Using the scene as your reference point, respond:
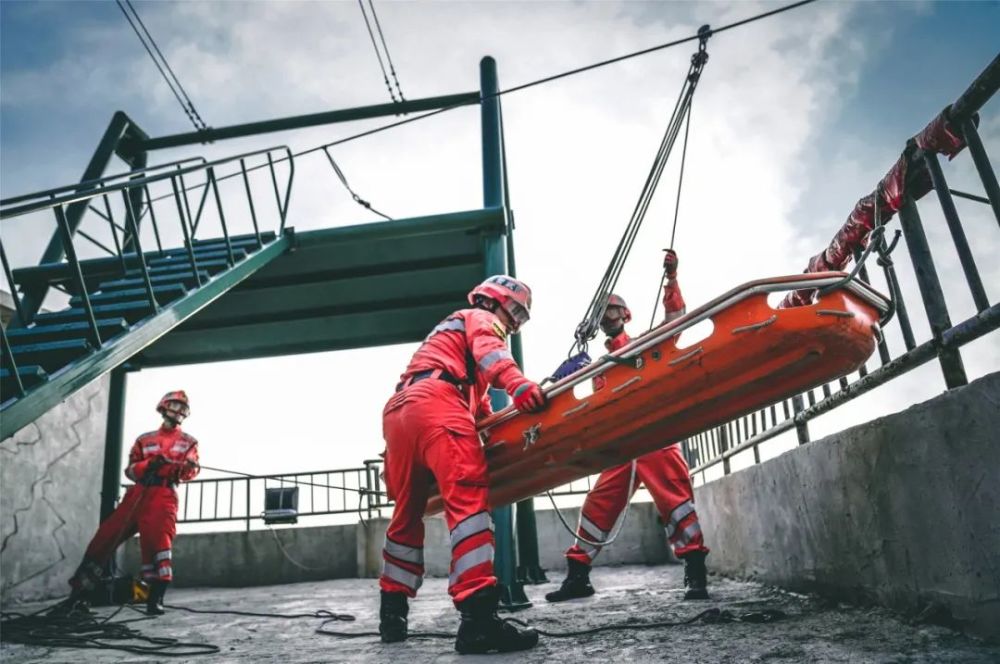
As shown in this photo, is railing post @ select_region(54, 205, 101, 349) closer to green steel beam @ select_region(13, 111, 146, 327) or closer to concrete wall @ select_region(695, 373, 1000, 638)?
green steel beam @ select_region(13, 111, 146, 327)

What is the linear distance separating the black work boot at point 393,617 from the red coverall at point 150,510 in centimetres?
359

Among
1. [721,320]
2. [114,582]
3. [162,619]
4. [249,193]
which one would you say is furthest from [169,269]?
[721,320]

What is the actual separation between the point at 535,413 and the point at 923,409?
1.60 metres

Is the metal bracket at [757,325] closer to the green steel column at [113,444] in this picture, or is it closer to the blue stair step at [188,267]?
the blue stair step at [188,267]

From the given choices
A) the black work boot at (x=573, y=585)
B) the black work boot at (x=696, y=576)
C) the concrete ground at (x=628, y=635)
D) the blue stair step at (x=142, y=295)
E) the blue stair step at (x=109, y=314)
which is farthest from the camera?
the blue stair step at (x=142, y=295)

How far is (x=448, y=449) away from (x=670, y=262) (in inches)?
92.3

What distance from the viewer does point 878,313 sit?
96.1 inches

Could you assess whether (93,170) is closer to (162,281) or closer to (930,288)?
(162,281)

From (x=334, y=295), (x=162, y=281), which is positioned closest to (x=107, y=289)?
(x=162, y=281)

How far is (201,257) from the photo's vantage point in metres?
5.79

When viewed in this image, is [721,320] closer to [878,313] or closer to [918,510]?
[878,313]

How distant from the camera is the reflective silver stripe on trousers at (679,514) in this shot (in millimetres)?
4195

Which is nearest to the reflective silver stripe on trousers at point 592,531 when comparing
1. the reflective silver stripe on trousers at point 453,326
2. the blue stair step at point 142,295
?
the reflective silver stripe on trousers at point 453,326

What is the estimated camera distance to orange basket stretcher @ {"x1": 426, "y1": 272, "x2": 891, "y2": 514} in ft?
7.66
